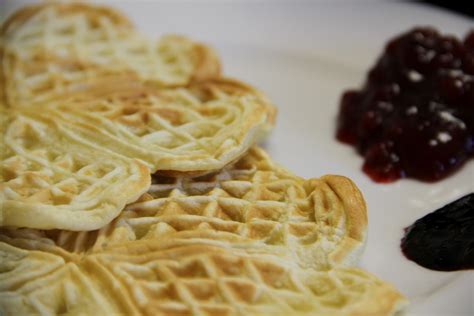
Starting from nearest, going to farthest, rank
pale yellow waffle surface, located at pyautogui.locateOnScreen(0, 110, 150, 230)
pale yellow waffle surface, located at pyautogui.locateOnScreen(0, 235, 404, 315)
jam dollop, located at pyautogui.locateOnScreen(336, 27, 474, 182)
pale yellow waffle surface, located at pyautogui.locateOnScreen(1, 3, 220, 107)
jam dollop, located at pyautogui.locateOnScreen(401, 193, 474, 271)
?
pale yellow waffle surface, located at pyautogui.locateOnScreen(0, 235, 404, 315) → pale yellow waffle surface, located at pyautogui.locateOnScreen(0, 110, 150, 230) → jam dollop, located at pyautogui.locateOnScreen(401, 193, 474, 271) → jam dollop, located at pyautogui.locateOnScreen(336, 27, 474, 182) → pale yellow waffle surface, located at pyautogui.locateOnScreen(1, 3, 220, 107)

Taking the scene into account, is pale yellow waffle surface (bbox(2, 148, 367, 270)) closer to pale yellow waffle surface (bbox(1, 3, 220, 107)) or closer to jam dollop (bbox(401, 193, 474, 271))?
jam dollop (bbox(401, 193, 474, 271))

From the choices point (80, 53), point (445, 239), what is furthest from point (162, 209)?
point (80, 53)

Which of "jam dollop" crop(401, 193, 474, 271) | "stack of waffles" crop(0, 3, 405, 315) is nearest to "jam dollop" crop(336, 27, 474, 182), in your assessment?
"jam dollop" crop(401, 193, 474, 271)

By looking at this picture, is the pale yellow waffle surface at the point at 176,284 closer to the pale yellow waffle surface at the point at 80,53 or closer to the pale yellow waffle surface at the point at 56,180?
the pale yellow waffle surface at the point at 56,180

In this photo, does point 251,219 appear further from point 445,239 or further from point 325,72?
point 325,72

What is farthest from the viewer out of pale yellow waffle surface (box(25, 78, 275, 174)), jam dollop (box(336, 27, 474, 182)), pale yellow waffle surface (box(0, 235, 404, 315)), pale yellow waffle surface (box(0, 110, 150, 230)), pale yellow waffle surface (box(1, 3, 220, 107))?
pale yellow waffle surface (box(1, 3, 220, 107))

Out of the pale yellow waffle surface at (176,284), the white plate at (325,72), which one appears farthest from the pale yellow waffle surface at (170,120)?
the pale yellow waffle surface at (176,284)
